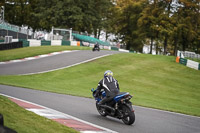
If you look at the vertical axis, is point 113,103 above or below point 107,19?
below

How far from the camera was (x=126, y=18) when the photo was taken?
7306cm

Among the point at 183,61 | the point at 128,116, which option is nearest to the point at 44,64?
the point at 183,61

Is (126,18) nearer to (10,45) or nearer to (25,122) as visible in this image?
(10,45)

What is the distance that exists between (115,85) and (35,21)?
66.6 metres

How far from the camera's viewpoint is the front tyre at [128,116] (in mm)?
9250

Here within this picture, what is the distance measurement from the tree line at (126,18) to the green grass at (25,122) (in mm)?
49647

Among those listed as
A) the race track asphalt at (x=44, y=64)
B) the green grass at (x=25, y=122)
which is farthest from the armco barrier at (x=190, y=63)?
the green grass at (x=25, y=122)

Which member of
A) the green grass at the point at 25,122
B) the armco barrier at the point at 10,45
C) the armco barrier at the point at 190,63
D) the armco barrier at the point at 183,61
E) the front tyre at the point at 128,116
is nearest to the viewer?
the green grass at the point at 25,122

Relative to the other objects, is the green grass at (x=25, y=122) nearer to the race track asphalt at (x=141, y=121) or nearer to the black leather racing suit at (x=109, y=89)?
the race track asphalt at (x=141, y=121)

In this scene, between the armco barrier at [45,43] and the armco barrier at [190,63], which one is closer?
the armco barrier at [190,63]

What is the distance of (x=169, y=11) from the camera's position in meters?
58.2

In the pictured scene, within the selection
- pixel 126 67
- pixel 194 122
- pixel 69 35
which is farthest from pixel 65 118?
pixel 69 35

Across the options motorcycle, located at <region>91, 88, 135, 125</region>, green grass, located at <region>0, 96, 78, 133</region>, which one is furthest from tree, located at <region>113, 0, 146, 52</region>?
green grass, located at <region>0, 96, 78, 133</region>

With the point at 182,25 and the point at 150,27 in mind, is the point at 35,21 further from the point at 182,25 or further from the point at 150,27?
the point at 182,25
